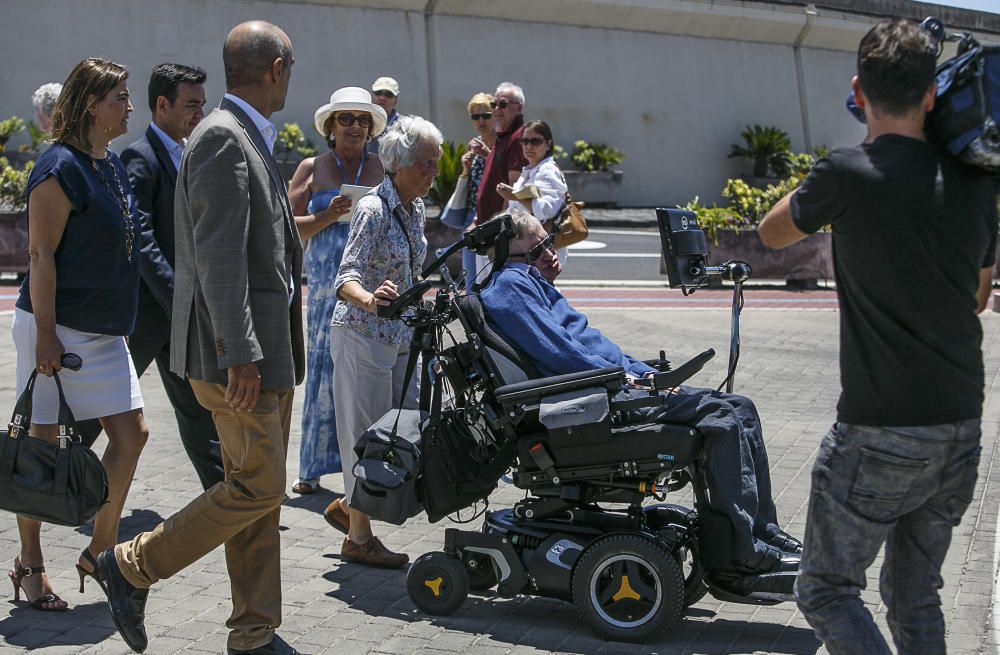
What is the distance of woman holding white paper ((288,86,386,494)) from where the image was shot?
6695 millimetres

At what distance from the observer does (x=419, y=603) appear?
500 centimetres

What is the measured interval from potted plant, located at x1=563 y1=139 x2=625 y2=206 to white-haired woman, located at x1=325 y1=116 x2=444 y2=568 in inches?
854

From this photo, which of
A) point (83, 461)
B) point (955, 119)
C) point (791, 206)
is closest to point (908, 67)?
point (955, 119)

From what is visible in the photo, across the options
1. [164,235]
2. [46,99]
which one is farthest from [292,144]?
[164,235]

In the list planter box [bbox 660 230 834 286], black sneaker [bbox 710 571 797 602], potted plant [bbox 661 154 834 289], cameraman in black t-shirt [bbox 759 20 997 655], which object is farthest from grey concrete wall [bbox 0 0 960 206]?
cameraman in black t-shirt [bbox 759 20 997 655]

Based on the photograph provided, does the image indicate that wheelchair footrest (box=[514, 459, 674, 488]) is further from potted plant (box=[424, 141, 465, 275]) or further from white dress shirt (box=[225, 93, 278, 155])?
potted plant (box=[424, 141, 465, 275])

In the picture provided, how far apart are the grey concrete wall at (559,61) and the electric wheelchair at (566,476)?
19.4m

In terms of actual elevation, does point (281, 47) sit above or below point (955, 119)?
above

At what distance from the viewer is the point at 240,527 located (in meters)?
4.33

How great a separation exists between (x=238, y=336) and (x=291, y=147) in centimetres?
2012

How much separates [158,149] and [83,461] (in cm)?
165

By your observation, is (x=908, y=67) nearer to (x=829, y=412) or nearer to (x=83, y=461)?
(x=83, y=461)

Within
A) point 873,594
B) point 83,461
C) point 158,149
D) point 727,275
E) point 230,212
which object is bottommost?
point 873,594

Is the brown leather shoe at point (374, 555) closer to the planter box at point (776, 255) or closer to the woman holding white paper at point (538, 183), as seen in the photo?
the woman holding white paper at point (538, 183)
